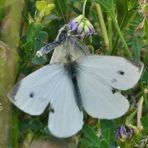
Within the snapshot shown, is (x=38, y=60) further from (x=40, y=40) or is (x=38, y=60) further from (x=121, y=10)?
(x=121, y=10)

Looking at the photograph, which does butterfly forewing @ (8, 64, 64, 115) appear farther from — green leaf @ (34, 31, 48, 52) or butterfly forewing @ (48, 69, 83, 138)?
green leaf @ (34, 31, 48, 52)

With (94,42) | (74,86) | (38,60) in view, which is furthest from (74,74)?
(94,42)

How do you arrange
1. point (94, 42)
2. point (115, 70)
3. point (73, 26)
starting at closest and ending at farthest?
1. point (115, 70)
2. point (73, 26)
3. point (94, 42)

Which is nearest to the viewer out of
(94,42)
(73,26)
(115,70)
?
(115,70)

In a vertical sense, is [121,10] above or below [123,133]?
above

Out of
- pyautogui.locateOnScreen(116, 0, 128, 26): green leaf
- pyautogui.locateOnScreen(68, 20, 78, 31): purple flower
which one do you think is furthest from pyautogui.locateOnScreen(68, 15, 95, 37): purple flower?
pyautogui.locateOnScreen(116, 0, 128, 26): green leaf

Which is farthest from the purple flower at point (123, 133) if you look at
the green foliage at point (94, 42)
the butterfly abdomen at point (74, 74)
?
the butterfly abdomen at point (74, 74)

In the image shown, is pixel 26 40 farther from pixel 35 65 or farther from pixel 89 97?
pixel 89 97
